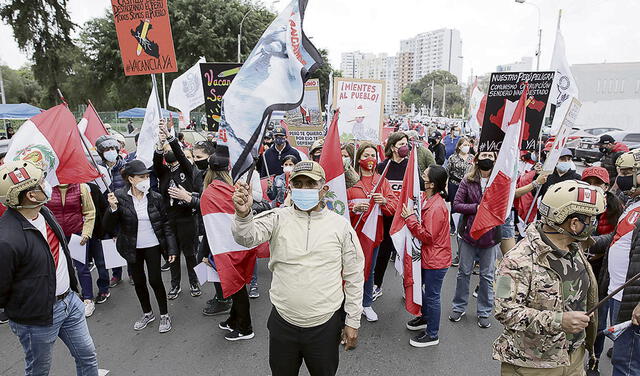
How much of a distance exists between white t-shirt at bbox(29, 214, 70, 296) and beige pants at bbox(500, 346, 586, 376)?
301 centimetres

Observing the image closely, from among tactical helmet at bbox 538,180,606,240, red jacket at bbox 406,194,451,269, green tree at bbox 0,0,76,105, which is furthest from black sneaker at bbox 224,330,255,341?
green tree at bbox 0,0,76,105

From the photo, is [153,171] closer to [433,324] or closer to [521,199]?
[433,324]

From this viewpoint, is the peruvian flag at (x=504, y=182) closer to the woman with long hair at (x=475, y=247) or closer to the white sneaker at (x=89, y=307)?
the woman with long hair at (x=475, y=247)

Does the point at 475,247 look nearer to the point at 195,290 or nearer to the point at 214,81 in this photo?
the point at 195,290

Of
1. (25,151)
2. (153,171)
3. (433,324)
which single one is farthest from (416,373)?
(25,151)

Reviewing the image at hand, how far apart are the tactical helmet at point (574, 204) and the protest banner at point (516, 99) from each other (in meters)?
2.87

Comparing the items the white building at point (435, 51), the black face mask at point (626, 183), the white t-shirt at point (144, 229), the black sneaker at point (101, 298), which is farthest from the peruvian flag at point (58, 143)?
the white building at point (435, 51)

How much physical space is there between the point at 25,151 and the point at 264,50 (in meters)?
2.62

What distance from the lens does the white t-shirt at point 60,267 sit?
271 centimetres

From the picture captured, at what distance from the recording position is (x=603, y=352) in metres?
3.99

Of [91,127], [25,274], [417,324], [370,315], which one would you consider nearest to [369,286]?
[370,315]

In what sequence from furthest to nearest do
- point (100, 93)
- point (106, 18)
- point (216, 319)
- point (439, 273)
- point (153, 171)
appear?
point (100, 93), point (106, 18), point (153, 171), point (216, 319), point (439, 273)

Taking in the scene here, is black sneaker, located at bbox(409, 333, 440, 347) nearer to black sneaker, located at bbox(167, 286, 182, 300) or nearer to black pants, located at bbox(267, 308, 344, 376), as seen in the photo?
black pants, located at bbox(267, 308, 344, 376)

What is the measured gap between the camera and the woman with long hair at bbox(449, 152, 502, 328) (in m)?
4.34
